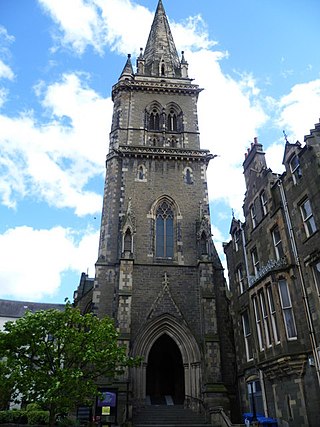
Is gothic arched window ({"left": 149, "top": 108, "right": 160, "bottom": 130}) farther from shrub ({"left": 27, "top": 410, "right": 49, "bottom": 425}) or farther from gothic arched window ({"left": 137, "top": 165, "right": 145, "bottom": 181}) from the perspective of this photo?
shrub ({"left": 27, "top": 410, "right": 49, "bottom": 425})

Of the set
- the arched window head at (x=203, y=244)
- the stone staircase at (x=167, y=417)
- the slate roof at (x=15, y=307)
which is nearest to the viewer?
the stone staircase at (x=167, y=417)

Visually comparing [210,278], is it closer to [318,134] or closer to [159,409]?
[159,409]

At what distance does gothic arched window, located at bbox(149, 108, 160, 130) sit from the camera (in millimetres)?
31178

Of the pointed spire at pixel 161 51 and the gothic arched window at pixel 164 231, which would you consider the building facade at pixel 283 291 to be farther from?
the pointed spire at pixel 161 51

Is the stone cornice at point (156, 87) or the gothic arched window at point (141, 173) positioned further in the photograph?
the stone cornice at point (156, 87)

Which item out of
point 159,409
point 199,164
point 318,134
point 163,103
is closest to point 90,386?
point 159,409

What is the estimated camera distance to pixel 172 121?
104 ft

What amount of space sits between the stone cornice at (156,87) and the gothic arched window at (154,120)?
215 cm

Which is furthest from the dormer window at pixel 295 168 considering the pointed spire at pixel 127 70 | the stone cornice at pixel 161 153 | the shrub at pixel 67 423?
the pointed spire at pixel 127 70

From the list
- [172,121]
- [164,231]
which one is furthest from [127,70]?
[164,231]

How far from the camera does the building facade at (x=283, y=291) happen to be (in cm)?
1348

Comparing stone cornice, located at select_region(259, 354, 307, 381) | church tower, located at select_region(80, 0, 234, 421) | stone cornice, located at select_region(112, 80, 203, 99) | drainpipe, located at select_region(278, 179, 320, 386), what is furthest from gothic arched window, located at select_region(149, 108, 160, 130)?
stone cornice, located at select_region(259, 354, 307, 381)

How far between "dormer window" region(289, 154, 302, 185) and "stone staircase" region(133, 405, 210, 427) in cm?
1164

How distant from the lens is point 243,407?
731 inches
